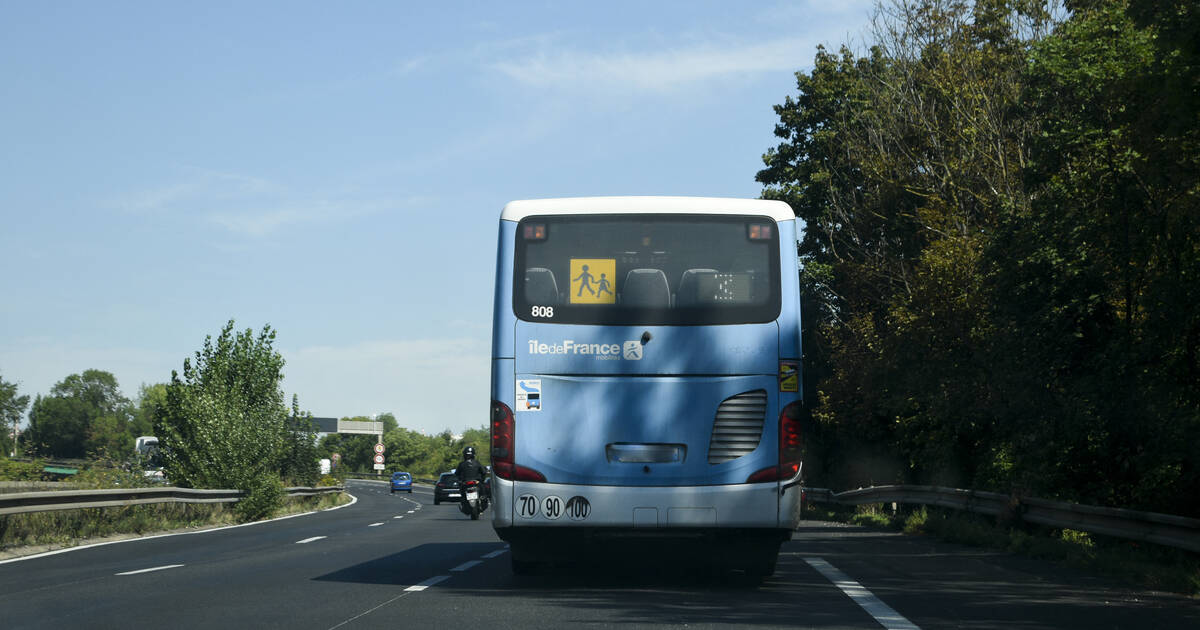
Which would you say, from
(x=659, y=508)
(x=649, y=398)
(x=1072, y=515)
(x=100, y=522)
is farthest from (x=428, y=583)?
(x=100, y=522)

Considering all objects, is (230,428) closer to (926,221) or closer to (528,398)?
(926,221)

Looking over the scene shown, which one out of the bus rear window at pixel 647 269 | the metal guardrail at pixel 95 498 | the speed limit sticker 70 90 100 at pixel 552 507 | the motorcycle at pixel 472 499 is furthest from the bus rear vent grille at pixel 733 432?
the motorcycle at pixel 472 499

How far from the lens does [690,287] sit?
1109 centimetres

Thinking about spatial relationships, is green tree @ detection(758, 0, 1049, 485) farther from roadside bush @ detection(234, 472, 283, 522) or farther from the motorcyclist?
roadside bush @ detection(234, 472, 283, 522)

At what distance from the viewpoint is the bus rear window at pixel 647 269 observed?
11.0m

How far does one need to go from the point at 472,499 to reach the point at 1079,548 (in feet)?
55.4

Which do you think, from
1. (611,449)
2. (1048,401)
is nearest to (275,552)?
(611,449)

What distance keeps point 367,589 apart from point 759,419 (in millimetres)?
3751

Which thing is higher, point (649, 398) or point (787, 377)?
point (787, 377)

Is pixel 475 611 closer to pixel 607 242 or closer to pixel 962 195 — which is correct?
pixel 607 242

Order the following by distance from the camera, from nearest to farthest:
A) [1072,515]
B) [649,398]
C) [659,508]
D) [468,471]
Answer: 1. [659,508]
2. [649,398]
3. [1072,515]
4. [468,471]

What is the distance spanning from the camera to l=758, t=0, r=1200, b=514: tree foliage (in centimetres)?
1648

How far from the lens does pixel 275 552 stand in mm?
17375

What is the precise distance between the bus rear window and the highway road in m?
2.38
